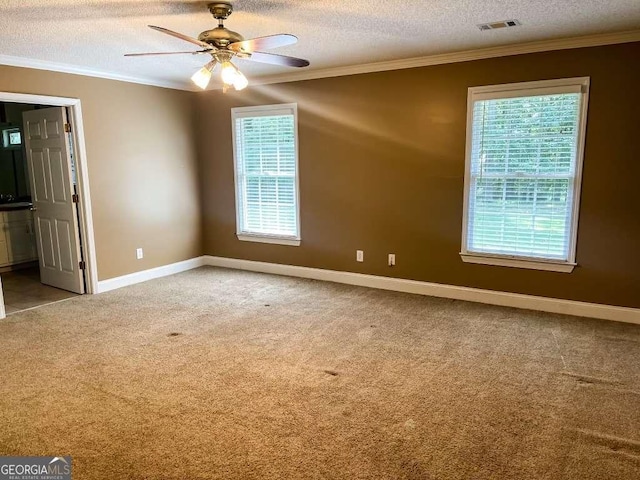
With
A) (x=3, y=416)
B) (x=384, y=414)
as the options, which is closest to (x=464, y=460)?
(x=384, y=414)

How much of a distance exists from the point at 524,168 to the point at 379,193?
1510mm

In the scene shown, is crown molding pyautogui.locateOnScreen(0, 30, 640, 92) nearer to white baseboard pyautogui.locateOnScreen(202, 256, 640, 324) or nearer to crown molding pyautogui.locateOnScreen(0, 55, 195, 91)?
crown molding pyautogui.locateOnScreen(0, 55, 195, 91)

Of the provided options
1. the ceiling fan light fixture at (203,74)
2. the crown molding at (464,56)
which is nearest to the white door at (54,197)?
the crown molding at (464,56)

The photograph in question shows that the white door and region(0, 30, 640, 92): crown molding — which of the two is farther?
the white door

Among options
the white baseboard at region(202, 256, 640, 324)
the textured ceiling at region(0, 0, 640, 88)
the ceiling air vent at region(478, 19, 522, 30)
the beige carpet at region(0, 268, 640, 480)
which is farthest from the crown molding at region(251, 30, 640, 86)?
the beige carpet at region(0, 268, 640, 480)

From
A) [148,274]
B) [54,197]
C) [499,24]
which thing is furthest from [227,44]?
[148,274]

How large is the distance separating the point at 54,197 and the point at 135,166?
3.13 ft

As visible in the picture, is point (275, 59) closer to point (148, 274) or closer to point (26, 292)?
point (148, 274)

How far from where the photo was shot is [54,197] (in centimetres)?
518

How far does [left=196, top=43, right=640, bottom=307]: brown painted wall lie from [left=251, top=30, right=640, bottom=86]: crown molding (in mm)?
60

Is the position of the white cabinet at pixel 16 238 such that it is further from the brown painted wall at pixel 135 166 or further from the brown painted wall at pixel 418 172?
the brown painted wall at pixel 418 172

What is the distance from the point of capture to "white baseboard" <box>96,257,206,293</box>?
5309 mm

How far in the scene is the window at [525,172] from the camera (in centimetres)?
408

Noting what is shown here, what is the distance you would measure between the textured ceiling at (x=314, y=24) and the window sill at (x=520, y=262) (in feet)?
6.55
